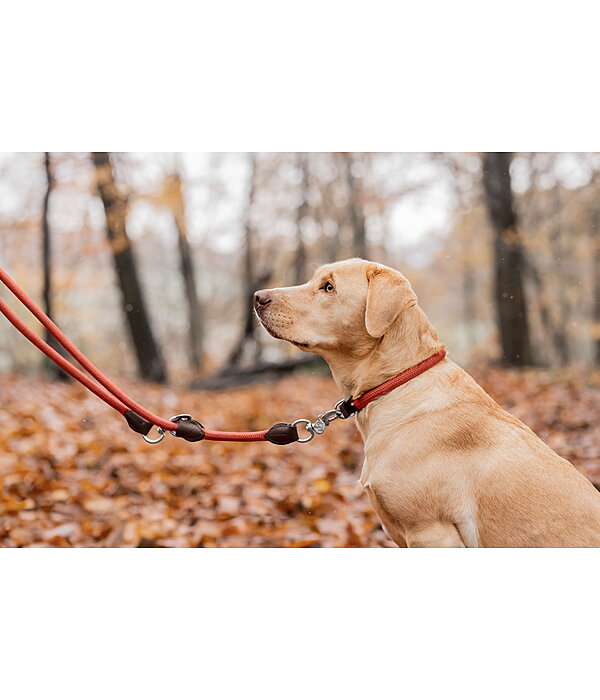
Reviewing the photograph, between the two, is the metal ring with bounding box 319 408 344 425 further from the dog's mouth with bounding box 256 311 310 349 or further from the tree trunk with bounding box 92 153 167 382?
the tree trunk with bounding box 92 153 167 382

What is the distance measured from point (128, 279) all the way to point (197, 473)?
12.3ft

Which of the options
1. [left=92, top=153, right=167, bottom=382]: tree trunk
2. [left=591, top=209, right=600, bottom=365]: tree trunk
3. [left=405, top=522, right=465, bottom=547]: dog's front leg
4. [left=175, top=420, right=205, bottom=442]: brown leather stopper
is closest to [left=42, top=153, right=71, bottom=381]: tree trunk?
[left=92, top=153, right=167, bottom=382]: tree trunk

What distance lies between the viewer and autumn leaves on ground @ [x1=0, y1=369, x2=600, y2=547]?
11.8 feet

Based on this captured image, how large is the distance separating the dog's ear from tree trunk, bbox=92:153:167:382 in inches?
215

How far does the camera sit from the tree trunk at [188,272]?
723cm

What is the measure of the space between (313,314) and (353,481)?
247cm

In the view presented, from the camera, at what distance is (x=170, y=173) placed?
699 cm

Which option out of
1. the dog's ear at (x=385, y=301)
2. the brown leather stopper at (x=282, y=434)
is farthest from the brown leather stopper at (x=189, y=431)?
the dog's ear at (x=385, y=301)

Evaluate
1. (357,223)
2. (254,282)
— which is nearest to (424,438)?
(357,223)

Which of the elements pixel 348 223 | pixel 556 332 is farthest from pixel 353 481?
pixel 556 332

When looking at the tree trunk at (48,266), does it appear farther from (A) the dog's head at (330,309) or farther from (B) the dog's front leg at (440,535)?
(B) the dog's front leg at (440,535)

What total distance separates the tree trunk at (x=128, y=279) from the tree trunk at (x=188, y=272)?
0.64m

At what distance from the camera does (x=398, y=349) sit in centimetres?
218

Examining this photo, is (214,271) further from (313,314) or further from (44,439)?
(313,314)
